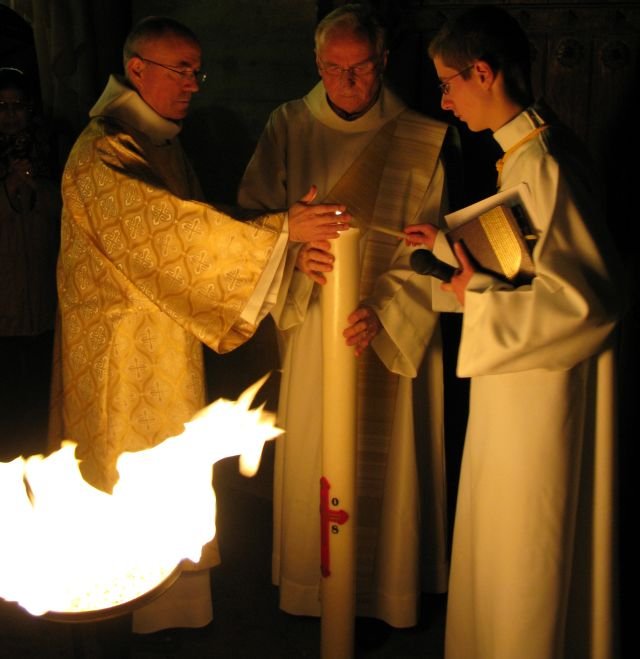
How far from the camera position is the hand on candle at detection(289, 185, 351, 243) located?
2.67 metres

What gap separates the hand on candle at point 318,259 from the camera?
2.61m

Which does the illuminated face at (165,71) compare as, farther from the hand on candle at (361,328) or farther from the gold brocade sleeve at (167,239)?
the hand on candle at (361,328)

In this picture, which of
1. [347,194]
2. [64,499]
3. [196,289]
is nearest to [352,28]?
[347,194]

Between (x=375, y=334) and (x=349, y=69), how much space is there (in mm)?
1041

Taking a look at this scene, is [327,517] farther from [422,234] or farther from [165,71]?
[165,71]

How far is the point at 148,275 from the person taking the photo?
2873mm

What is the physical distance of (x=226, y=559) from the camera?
405 cm

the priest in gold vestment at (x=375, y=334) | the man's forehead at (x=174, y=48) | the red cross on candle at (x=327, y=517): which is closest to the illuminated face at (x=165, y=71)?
the man's forehead at (x=174, y=48)

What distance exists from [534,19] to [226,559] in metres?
3.08

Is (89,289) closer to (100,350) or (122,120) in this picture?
(100,350)

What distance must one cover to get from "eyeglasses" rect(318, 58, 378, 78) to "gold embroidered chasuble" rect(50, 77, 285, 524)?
660 mm

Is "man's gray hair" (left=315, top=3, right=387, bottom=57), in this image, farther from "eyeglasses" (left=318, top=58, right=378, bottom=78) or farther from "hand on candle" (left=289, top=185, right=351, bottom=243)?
"hand on candle" (left=289, top=185, right=351, bottom=243)

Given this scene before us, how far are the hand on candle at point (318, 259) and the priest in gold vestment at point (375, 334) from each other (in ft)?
0.99

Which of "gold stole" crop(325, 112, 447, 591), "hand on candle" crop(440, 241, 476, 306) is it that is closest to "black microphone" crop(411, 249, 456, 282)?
"hand on candle" crop(440, 241, 476, 306)
